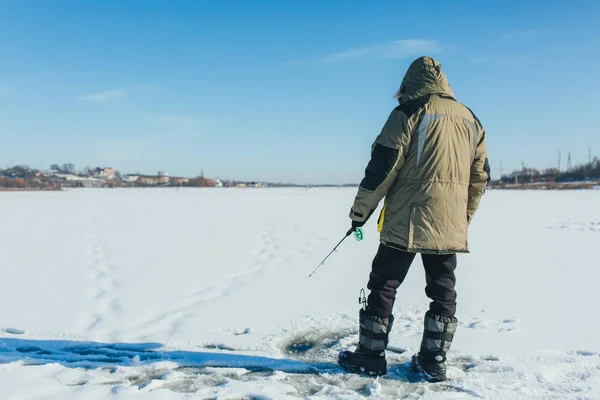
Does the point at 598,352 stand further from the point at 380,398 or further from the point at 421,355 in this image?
the point at 380,398

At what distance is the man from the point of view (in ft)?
7.02

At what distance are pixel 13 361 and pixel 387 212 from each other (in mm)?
2234

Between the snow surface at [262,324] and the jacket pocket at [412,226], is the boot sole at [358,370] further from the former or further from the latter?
the jacket pocket at [412,226]

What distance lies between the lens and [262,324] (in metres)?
3.27

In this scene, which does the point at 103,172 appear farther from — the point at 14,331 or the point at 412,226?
the point at 412,226

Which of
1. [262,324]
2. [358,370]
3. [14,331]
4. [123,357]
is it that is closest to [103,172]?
[14,331]

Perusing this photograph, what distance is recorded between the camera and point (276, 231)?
9.67 meters

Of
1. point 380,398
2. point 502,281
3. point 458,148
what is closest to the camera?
point 380,398

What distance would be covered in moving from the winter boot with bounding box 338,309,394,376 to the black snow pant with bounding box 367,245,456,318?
0.14 ft

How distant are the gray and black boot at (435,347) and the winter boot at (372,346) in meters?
0.20

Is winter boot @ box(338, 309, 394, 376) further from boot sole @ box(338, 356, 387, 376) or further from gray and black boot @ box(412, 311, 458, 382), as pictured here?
gray and black boot @ box(412, 311, 458, 382)

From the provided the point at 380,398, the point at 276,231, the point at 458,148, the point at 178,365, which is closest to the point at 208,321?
the point at 178,365

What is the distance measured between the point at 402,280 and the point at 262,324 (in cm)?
140

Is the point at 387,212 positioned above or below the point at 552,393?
above
